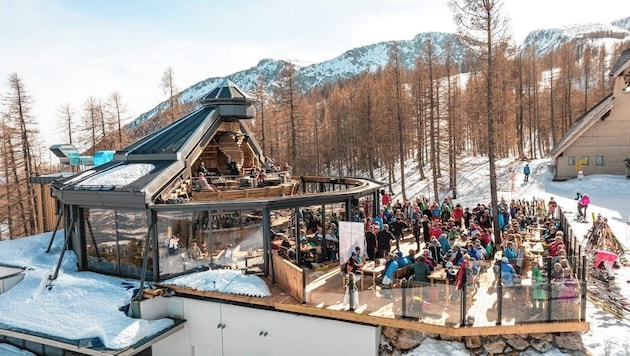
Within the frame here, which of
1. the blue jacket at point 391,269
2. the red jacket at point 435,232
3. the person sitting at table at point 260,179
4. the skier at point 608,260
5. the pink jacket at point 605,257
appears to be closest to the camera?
Answer: the blue jacket at point 391,269

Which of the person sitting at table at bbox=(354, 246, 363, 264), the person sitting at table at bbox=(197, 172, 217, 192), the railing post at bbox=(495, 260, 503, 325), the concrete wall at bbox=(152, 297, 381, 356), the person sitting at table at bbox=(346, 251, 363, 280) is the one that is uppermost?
the person sitting at table at bbox=(197, 172, 217, 192)

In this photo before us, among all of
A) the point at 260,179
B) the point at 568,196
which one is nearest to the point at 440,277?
the point at 260,179

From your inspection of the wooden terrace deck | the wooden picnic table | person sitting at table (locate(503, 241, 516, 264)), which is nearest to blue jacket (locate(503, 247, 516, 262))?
person sitting at table (locate(503, 241, 516, 264))

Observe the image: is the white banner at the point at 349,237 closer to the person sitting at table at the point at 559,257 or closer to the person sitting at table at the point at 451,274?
the person sitting at table at the point at 451,274

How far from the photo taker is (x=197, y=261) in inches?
504

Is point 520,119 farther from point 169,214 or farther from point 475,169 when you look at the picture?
point 169,214

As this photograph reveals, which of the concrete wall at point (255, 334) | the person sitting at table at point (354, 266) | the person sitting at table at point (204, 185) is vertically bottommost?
the concrete wall at point (255, 334)

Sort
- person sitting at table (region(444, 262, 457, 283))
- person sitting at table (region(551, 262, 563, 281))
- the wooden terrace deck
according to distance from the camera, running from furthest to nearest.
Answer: person sitting at table (region(444, 262, 457, 283))
person sitting at table (region(551, 262, 563, 281))
the wooden terrace deck

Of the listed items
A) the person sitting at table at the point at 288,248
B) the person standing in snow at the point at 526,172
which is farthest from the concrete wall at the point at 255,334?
the person standing in snow at the point at 526,172

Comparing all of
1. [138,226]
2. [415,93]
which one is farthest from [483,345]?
[415,93]

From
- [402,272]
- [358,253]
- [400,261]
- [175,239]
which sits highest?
[175,239]

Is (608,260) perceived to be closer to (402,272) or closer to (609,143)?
(402,272)

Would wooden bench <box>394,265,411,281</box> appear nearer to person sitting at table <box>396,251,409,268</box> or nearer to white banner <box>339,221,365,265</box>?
person sitting at table <box>396,251,409,268</box>

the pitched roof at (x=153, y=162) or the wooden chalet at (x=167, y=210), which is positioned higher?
the pitched roof at (x=153, y=162)
